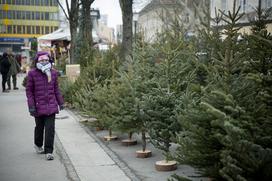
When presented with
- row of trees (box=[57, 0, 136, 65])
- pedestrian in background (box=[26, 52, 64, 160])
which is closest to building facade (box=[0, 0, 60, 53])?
row of trees (box=[57, 0, 136, 65])

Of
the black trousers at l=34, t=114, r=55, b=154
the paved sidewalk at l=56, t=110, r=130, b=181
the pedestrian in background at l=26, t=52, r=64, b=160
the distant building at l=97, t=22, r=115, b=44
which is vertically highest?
the distant building at l=97, t=22, r=115, b=44

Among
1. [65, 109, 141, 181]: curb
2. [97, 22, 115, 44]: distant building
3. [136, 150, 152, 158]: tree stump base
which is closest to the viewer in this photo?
[65, 109, 141, 181]: curb

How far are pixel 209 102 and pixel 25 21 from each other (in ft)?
369

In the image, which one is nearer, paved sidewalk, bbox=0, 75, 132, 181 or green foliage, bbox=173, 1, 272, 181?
green foliage, bbox=173, 1, 272, 181

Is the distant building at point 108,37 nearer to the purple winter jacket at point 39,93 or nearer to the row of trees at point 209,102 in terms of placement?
the row of trees at point 209,102

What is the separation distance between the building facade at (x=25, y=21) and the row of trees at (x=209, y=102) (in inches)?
4122

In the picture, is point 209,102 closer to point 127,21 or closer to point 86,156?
point 86,156

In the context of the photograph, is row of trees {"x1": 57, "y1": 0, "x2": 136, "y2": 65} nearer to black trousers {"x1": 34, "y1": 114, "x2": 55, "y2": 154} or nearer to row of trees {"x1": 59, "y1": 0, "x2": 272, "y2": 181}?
row of trees {"x1": 59, "y1": 0, "x2": 272, "y2": 181}

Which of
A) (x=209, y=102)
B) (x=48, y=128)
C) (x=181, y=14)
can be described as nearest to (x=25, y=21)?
(x=181, y=14)

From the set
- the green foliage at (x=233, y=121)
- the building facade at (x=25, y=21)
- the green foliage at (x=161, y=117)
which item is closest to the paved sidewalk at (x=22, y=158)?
the green foliage at (x=161, y=117)

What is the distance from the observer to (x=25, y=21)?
114 meters

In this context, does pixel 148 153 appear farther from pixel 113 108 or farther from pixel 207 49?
pixel 207 49

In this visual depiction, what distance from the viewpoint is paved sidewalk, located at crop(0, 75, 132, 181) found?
23.3ft

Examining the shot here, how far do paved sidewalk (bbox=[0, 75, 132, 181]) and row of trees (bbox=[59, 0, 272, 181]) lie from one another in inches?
28.2
